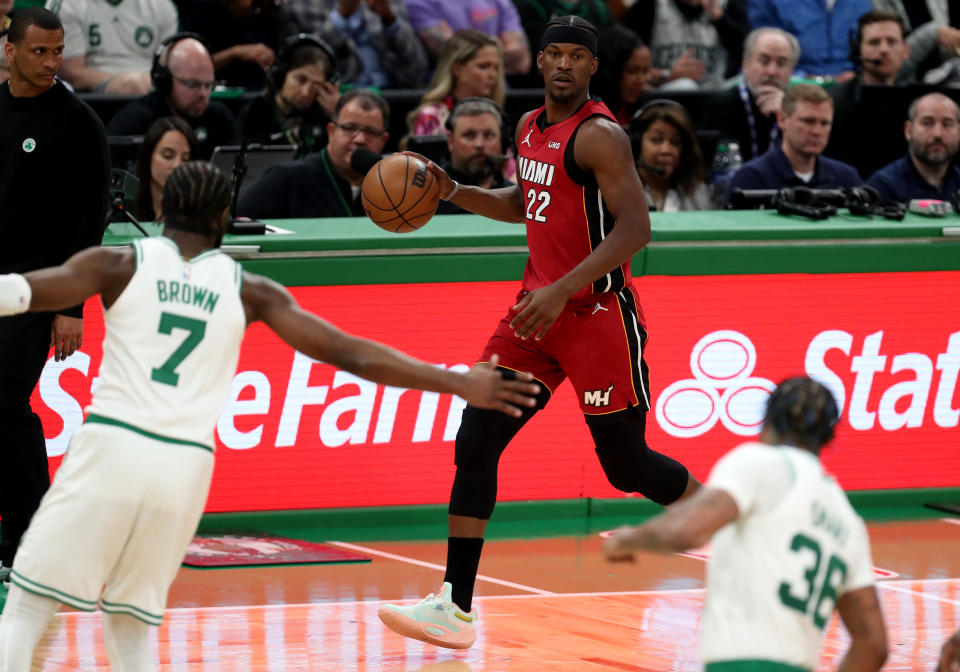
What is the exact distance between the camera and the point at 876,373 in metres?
8.30

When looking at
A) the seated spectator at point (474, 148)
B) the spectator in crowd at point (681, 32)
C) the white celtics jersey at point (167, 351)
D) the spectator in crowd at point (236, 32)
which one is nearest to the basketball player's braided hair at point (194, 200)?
the white celtics jersey at point (167, 351)

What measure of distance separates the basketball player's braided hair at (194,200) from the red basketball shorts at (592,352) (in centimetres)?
179

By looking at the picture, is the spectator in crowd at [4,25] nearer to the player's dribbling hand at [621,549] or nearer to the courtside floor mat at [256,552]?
the courtside floor mat at [256,552]

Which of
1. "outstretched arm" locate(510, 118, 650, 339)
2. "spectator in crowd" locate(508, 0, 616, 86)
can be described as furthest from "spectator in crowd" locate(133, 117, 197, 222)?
Result: "spectator in crowd" locate(508, 0, 616, 86)

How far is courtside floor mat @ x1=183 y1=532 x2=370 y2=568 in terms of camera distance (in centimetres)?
723

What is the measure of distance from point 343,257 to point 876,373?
9.42ft

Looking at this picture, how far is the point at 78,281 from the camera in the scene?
4.35 m

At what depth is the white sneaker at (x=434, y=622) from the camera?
5.91 meters

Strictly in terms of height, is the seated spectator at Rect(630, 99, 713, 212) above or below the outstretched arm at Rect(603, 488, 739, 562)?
above

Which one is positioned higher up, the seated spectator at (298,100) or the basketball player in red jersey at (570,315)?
the seated spectator at (298,100)

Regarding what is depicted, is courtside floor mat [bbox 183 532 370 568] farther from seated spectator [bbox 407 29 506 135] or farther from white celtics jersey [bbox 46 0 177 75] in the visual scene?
white celtics jersey [bbox 46 0 177 75]

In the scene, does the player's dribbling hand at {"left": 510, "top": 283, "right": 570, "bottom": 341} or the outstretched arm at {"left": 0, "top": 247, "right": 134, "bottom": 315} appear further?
the player's dribbling hand at {"left": 510, "top": 283, "right": 570, "bottom": 341}

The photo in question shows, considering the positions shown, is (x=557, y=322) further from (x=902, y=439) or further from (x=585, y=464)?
(x=902, y=439)

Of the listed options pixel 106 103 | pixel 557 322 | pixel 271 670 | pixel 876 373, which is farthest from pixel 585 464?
pixel 106 103
